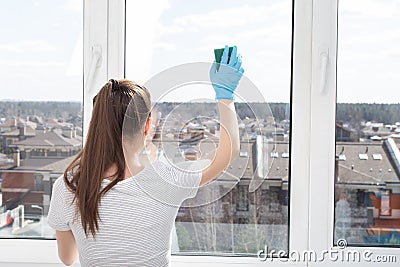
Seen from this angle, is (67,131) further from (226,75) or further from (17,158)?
(226,75)

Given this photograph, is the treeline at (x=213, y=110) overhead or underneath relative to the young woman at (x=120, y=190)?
overhead

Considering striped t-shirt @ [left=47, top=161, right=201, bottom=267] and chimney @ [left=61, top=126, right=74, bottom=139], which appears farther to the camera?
chimney @ [left=61, top=126, right=74, bottom=139]

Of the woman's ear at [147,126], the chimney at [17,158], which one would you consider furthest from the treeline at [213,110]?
the woman's ear at [147,126]

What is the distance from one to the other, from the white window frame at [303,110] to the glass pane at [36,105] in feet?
0.20

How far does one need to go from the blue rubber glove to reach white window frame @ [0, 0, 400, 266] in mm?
455

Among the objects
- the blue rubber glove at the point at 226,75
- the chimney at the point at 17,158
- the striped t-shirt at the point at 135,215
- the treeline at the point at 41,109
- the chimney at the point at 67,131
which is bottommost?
the striped t-shirt at the point at 135,215

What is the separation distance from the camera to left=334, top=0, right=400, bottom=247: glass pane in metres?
1.94

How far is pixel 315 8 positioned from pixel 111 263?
998mm

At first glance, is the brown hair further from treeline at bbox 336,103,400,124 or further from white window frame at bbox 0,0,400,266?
treeline at bbox 336,103,400,124

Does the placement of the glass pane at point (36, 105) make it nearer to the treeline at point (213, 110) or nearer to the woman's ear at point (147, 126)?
the treeline at point (213, 110)

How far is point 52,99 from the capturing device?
2043mm

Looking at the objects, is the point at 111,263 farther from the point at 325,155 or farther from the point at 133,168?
the point at 325,155

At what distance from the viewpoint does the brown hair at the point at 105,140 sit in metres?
1.44

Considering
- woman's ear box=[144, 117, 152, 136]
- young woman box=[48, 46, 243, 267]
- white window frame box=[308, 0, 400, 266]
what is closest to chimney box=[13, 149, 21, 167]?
young woman box=[48, 46, 243, 267]
